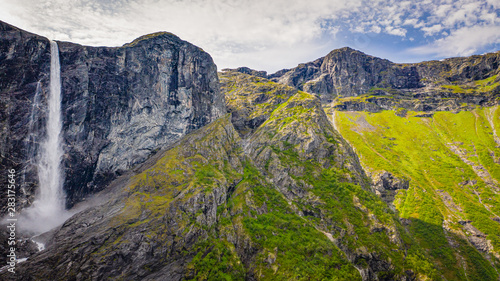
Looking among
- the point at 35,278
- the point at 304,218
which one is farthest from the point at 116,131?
the point at 304,218

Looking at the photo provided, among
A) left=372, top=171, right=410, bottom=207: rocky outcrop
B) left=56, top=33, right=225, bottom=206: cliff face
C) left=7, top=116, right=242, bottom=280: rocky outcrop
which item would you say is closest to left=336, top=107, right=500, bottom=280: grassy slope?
left=372, top=171, right=410, bottom=207: rocky outcrop

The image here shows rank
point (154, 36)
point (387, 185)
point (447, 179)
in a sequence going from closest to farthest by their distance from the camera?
point (154, 36) < point (447, 179) < point (387, 185)

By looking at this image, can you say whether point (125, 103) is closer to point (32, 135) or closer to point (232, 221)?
point (32, 135)

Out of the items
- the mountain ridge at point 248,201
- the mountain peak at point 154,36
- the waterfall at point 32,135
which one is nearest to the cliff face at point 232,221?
the mountain ridge at point 248,201

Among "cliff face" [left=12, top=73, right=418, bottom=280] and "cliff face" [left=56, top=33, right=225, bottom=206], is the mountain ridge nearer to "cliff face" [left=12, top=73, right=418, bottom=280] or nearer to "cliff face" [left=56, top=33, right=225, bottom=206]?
"cliff face" [left=12, top=73, right=418, bottom=280]

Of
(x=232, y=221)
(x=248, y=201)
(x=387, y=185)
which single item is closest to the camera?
(x=232, y=221)

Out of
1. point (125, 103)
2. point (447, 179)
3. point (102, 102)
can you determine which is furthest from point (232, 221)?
point (447, 179)
